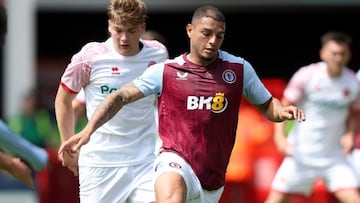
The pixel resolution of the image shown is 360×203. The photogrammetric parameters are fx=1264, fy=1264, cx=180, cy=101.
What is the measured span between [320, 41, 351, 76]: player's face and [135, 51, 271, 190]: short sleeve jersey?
12.1ft

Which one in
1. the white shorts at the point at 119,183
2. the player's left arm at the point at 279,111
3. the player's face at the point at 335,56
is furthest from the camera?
the player's face at the point at 335,56

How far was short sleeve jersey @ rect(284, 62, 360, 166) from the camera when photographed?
12.6m

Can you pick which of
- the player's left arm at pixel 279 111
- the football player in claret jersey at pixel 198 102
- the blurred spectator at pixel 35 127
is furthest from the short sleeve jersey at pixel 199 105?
the blurred spectator at pixel 35 127

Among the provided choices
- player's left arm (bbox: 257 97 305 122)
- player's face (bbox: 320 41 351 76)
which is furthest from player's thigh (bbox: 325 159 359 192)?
player's left arm (bbox: 257 97 305 122)

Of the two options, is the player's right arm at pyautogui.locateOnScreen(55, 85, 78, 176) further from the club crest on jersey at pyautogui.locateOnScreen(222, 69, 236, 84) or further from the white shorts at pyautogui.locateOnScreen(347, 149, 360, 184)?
the white shorts at pyautogui.locateOnScreen(347, 149, 360, 184)

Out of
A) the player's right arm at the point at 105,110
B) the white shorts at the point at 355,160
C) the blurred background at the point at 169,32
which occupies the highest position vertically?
the player's right arm at the point at 105,110

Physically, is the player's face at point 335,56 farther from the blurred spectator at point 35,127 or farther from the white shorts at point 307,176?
the blurred spectator at point 35,127

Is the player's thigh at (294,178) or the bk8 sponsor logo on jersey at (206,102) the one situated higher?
the bk8 sponsor logo on jersey at (206,102)

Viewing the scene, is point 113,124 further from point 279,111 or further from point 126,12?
point 279,111

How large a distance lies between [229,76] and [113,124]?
110 centimetres

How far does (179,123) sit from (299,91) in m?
3.71

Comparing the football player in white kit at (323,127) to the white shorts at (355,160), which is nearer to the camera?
the football player in white kit at (323,127)

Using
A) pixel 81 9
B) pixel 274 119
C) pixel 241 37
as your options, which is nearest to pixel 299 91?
pixel 274 119

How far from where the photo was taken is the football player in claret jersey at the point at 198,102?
896 cm
